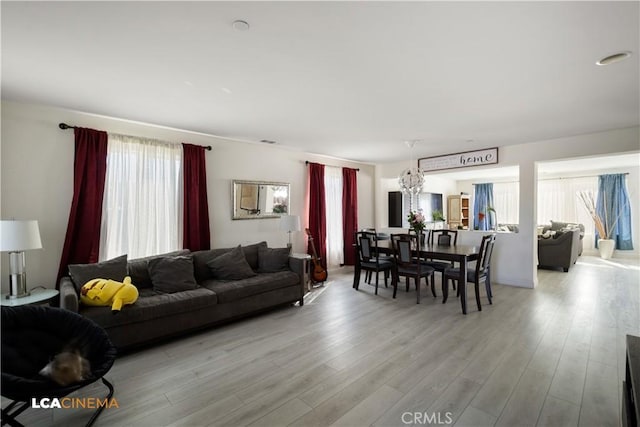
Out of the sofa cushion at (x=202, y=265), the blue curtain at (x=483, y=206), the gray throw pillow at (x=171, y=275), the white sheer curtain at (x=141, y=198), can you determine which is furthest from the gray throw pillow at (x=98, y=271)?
the blue curtain at (x=483, y=206)

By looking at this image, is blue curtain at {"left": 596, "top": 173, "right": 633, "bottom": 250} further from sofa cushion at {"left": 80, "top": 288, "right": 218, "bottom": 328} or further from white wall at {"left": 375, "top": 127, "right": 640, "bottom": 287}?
sofa cushion at {"left": 80, "top": 288, "right": 218, "bottom": 328}

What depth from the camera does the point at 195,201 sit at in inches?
163

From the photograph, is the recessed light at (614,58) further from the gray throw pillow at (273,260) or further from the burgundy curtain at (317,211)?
the burgundy curtain at (317,211)

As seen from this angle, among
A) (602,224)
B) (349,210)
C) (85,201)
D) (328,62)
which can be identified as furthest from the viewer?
(602,224)

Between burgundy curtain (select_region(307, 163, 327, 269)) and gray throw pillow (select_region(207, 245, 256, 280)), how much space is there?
76.9 inches

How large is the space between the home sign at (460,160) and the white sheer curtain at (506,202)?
16.9 ft

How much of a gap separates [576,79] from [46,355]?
4.58 metres

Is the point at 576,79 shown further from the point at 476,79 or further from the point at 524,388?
the point at 524,388

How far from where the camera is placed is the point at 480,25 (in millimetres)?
1817

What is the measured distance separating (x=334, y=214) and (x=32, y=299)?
4706 millimetres

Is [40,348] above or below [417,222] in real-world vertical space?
below

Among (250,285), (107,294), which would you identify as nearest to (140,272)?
(107,294)

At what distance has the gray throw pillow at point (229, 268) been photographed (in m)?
3.83

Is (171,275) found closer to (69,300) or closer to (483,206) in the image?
(69,300)
